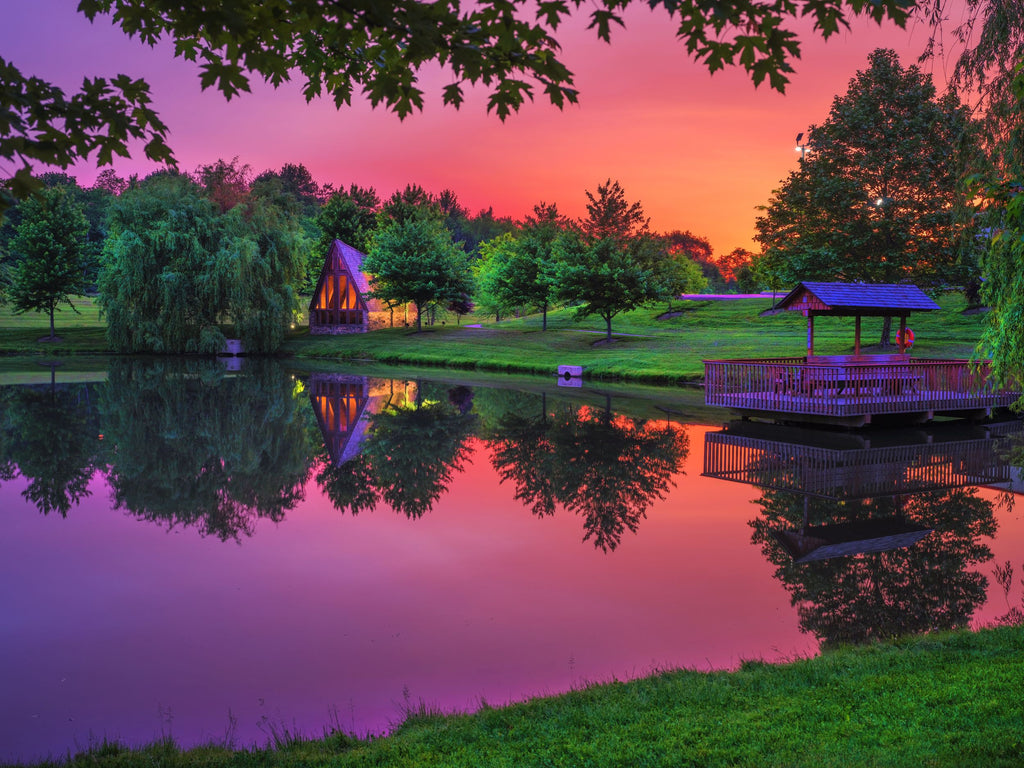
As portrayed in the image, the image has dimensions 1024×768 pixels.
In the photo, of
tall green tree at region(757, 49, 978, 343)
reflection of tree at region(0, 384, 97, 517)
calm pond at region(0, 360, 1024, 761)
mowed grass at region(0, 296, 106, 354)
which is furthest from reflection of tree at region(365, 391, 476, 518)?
mowed grass at region(0, 296, 106, 354)

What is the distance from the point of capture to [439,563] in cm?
1131

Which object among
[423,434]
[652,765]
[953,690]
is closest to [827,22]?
[652,765]

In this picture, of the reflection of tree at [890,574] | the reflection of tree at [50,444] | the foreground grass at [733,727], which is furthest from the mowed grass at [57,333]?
the foreground grass at [733,727]

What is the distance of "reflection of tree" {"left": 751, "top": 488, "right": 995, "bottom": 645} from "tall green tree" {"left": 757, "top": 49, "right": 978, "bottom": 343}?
24.2 meters

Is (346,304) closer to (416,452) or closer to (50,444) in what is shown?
(50,444)

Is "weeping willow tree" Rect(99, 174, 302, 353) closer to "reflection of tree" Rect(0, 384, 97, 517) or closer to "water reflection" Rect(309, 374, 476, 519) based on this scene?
"water reflection" Rect(309, 374, 476, 519)

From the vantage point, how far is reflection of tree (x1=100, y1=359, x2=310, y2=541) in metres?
14.6

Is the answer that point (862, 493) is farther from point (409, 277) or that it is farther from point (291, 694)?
point (409, 277)

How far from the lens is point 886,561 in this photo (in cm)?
1104

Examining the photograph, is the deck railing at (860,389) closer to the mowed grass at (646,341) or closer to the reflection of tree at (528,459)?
the reflection of tree at (528,459)

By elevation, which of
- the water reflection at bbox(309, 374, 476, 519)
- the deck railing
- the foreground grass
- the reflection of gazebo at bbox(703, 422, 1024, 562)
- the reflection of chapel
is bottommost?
the water reflection at bbox(309, 374, 476, 519)

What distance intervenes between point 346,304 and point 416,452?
47.4 metres

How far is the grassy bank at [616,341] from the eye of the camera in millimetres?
41125

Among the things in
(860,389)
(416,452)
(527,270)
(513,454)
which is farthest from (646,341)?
(416,452)
